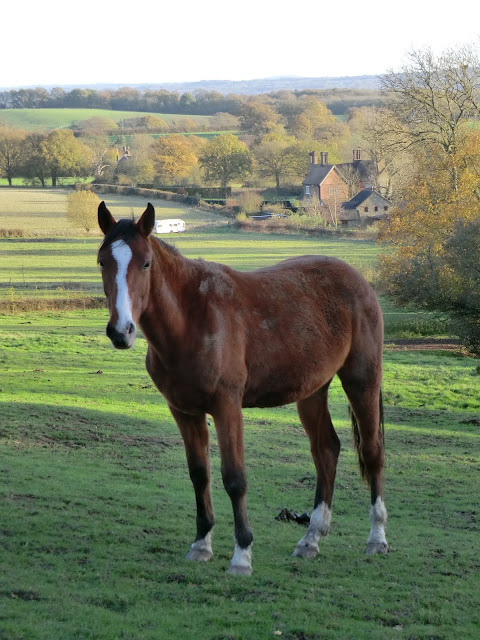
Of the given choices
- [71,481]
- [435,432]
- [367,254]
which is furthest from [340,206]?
[71,481]

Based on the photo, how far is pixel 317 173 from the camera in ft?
358

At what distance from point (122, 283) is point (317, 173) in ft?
348

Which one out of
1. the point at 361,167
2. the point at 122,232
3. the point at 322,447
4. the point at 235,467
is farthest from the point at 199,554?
the point at 361,167

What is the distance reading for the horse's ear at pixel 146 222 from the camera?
226 inches

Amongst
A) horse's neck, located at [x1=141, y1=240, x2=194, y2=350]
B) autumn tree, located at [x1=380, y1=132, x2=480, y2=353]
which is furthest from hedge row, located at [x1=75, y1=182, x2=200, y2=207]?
horse's neck, located at [x1=141, y1=240, x2=194, y2=350]

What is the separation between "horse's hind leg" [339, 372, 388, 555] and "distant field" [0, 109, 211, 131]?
152017mm

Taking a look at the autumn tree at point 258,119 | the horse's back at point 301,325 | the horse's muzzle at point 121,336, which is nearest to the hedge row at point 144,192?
the autumn tree at point 258,119

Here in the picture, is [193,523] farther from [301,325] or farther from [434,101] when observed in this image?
[434,101]

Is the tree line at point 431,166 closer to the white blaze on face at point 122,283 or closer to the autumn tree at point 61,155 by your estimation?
the white blaze on face at point 122,283

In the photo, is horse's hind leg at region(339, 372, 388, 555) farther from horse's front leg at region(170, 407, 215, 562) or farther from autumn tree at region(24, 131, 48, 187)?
autumn tree at region(24, 131, 48, 187)

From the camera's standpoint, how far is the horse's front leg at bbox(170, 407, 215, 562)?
256 inches

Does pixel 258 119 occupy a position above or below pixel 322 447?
above

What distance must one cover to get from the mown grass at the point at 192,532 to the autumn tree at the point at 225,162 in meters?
94.5

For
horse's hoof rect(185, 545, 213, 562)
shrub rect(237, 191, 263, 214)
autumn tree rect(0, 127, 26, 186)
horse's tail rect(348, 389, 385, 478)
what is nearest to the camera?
horse's hoof rect(185, 545, 213, 562)
